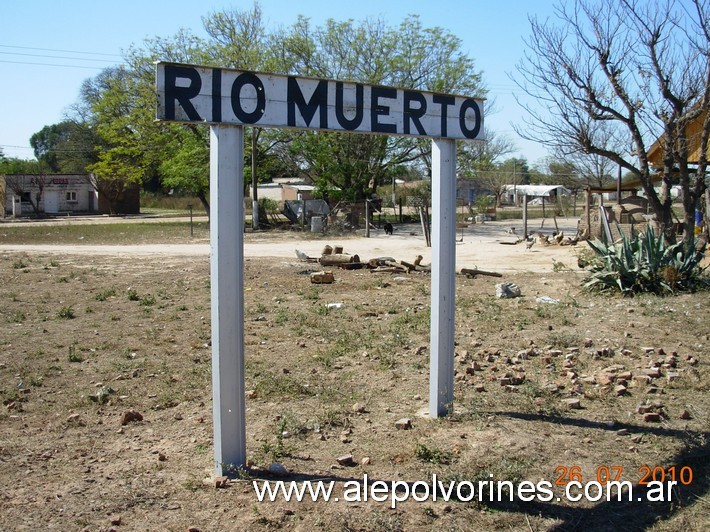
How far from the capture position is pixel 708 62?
10969mm

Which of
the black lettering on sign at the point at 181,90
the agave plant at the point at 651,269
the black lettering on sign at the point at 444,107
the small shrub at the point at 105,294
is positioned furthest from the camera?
the small shrub at the point at 105,294

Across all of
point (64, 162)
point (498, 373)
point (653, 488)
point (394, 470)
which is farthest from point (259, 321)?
point (64, 162)

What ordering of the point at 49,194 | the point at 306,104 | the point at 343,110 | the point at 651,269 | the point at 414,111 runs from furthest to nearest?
the point at 49,194
the point at 651,269
the point at 414,111
the point at 343,110
the point at 306,104

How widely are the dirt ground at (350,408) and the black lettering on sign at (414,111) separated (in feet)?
7.06

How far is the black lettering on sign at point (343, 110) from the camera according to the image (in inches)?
187

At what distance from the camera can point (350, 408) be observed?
554 centimetres

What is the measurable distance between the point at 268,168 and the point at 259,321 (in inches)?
1097

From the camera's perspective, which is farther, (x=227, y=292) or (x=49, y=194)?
(x=49, y=194)

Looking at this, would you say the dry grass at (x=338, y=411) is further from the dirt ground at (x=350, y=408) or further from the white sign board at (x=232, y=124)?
the white sign board at (x=232, y=124)

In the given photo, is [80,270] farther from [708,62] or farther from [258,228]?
[258,228]

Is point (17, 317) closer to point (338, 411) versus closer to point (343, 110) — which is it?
point (338, 411)

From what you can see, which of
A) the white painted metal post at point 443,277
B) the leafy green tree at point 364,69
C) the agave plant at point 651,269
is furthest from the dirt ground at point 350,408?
the leafy green tree at point 364,69

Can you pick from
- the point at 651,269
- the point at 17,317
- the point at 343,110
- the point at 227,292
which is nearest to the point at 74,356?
the point at 17,317

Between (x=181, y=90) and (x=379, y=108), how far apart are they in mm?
1468
